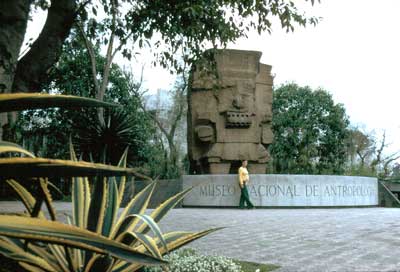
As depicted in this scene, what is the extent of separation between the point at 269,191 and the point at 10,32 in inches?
468

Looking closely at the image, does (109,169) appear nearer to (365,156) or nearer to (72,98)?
(72,98)

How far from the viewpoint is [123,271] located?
2.68 m

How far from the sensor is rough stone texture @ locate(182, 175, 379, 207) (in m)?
15.8

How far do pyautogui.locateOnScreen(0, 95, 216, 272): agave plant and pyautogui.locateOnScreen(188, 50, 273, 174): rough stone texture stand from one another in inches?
511

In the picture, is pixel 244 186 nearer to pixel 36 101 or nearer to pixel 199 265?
pixel 199 265

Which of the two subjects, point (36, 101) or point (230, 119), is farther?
point (230, 119)

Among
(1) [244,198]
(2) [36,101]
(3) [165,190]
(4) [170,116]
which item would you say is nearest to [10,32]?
(2) [36,101]

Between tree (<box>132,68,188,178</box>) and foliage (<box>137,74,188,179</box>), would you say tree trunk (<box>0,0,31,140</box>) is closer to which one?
foliage (<box>137,74,188,179</box>)

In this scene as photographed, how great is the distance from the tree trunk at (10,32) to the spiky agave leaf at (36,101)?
3375mm

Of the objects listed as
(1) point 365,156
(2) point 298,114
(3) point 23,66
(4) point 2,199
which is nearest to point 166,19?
(3) point 23,66

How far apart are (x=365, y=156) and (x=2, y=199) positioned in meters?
32.9

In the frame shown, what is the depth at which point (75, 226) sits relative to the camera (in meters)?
2.26

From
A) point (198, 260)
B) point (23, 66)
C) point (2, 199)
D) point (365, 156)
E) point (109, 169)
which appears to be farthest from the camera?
point (365, 156)

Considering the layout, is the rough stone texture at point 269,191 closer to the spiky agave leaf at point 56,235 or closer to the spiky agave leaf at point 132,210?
the spiky agave leaf at point 132,210
